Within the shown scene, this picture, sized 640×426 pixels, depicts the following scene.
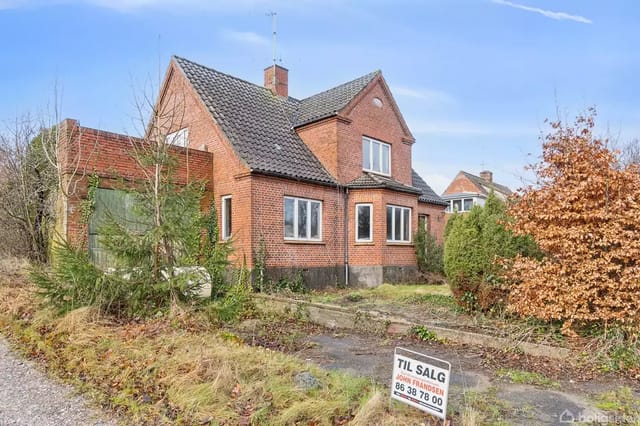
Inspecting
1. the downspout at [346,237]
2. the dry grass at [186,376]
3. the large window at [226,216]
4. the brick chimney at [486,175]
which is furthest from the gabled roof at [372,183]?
the brick chimney at [486,175]

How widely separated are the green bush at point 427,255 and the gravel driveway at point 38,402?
1469 centimetres

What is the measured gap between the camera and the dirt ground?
165 inches

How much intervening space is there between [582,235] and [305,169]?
33.6 ft

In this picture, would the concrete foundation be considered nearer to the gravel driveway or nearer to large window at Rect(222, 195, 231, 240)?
large window at Rect(222, 195, 231, 240)

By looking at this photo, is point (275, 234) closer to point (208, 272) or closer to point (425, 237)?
point (208, 272)

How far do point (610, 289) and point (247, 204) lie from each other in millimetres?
9957

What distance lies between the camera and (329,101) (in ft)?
59.5

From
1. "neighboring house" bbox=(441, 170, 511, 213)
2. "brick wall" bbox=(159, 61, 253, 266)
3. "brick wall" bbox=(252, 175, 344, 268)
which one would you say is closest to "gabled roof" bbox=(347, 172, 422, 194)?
"brick wall" bbox=(252, 175, 344, 268)

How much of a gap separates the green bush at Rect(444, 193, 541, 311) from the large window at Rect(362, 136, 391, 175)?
869 cm

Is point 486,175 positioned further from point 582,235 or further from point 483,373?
point 483,373

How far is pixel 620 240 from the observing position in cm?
623

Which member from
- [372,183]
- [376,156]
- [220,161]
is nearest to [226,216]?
[220,161]

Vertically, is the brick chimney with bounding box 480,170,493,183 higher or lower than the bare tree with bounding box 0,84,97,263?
higher

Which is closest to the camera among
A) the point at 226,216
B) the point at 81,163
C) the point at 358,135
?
the point at 81,163
